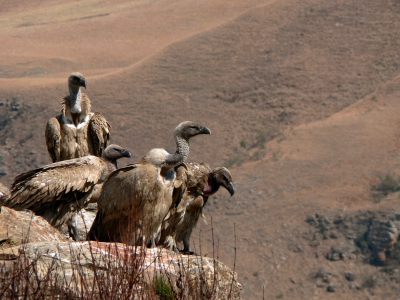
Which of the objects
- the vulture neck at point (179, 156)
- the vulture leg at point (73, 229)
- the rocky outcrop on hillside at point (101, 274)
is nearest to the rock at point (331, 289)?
the vulture leg at point (73, 229)

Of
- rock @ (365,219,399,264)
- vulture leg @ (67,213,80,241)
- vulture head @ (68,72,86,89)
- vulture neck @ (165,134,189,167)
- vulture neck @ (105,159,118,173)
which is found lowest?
rock @ (365,219,399,264)

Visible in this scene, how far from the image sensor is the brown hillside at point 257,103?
113ft

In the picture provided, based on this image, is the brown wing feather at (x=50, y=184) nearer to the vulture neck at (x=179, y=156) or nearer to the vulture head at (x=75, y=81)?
the vulture neck at (x=179, y=156)

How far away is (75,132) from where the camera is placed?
1072cm

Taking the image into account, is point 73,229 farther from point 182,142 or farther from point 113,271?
point 113,271

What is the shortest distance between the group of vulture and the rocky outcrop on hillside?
1710 millimetres

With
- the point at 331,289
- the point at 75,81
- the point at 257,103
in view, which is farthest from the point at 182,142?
the point at 257,103

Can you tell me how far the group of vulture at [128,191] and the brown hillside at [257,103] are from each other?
69.3ft

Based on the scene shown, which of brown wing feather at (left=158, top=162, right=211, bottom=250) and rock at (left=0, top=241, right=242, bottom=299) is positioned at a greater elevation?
rock at (left=0, top=241, right=242, bottom=299)

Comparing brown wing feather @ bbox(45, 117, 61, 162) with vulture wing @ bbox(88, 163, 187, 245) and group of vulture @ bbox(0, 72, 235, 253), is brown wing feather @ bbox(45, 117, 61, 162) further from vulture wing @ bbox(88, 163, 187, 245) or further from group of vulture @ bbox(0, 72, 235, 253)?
vulture wing @ bbox(88, 163, 187, 245)

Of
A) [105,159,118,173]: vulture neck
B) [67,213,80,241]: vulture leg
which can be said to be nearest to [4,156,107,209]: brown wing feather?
[67,213,80,241]: vulture leg

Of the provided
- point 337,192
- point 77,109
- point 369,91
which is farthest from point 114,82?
point 77,109

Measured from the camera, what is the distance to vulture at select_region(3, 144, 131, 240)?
898cm

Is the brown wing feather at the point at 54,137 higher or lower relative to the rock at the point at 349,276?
higher
